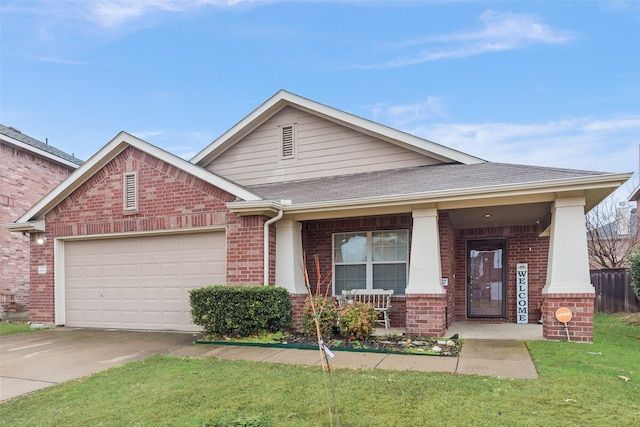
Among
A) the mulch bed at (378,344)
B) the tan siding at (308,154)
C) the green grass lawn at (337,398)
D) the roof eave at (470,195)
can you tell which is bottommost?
the mulch bed at (378,344)

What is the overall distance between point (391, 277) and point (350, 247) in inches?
45.9

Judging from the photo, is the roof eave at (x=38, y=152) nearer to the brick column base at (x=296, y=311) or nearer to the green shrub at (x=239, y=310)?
the green shrub at (x=239, y=310)

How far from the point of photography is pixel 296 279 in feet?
26.5

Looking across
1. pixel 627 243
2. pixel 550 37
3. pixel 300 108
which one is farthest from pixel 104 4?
pixel 627 243

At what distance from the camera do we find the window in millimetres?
8500

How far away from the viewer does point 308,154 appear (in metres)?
10.5

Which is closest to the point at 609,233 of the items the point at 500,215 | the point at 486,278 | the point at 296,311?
the point at 486,278

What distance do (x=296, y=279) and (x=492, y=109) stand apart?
15484 mm

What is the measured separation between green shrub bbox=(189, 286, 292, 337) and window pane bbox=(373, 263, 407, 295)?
2387 millimetres

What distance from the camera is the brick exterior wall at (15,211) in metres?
11.5

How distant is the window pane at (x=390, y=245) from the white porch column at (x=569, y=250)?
289cm

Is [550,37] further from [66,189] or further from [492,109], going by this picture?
[66,189]

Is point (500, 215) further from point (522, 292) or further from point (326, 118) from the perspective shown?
point (326, 118)

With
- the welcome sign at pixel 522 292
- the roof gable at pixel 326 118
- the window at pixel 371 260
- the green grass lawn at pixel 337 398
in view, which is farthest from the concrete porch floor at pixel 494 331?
the roof gable at pixel 326 118
